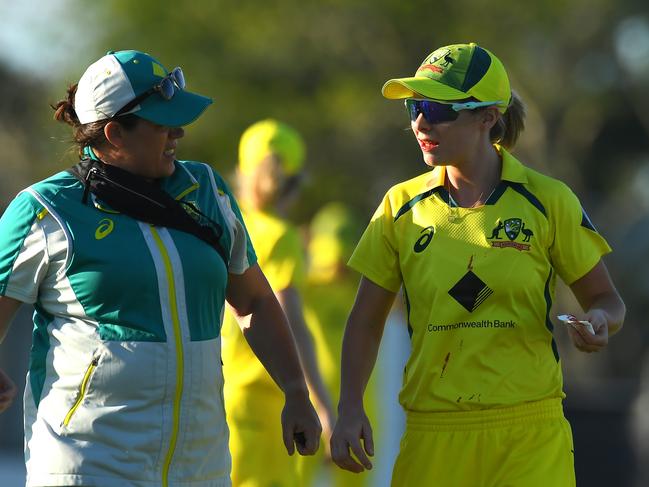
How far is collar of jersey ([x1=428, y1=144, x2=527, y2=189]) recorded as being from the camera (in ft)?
16.8

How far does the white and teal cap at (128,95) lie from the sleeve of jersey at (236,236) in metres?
0.35

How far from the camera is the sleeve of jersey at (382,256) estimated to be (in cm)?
520

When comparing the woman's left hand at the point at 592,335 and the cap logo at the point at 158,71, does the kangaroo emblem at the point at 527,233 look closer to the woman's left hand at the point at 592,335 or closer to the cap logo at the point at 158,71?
the woman's left hand at the point at 592,335

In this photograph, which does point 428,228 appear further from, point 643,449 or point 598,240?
point 643,449

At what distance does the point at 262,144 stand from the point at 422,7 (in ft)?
69.1

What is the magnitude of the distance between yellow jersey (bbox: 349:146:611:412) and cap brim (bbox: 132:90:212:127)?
99cm

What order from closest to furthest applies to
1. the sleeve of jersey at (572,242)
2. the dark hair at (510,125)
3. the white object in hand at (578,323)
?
1. the white object in hand at (578,323)
2. the sleeve of jersey at (572,242)
3. the dark hair at (510,125)

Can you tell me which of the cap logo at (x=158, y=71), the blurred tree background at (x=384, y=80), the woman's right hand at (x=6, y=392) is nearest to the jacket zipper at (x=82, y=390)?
the woman's right hand at (x=6, y=392)

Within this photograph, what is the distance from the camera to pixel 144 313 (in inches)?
178

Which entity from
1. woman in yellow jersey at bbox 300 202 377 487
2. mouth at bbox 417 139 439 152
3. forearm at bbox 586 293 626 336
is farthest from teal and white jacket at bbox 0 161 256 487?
woman in yellow jersey at bbox 300 202 377 487

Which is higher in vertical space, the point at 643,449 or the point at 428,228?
the point at 428,228

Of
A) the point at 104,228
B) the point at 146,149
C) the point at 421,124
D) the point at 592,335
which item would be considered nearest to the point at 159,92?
the point at 146,149

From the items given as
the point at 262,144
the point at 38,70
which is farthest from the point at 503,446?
the point at 38,70

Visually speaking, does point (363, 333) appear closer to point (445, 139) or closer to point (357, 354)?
point (357, 354)
